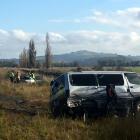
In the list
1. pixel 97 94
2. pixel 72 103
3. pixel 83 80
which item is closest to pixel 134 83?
pixel 97 94

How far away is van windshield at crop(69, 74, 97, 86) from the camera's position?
56.2ft

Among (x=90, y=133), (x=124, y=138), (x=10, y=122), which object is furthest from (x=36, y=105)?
(x=124, y=138)

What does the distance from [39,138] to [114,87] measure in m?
5.53

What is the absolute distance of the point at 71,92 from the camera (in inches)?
656

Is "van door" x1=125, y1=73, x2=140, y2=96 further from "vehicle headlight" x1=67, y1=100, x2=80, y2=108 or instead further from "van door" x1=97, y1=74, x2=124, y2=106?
"vehicle headlight" x1=67, y1=100, x2=80, y2=108

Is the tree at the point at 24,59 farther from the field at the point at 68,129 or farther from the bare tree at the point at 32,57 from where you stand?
the field at the point at 68,129

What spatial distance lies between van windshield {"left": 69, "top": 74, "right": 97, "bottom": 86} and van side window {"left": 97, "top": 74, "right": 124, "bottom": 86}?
0.75 ft

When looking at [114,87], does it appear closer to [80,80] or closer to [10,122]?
[80,80]

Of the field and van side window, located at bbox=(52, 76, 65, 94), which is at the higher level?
van side window, located at bbox=(52, 76, 65, 94)

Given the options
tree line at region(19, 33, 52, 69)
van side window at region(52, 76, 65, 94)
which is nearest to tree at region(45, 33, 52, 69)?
tree line at region(19, 33, 52, 69)

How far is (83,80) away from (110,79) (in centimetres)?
96

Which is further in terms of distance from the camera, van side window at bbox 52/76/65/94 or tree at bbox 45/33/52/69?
tree at bbox 45/33/52/69

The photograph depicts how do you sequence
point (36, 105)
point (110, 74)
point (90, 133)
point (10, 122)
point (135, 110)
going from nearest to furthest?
point (90, 133) < point (10, 122) < point (135, 110) < point (110, 74) < point (36, 105)

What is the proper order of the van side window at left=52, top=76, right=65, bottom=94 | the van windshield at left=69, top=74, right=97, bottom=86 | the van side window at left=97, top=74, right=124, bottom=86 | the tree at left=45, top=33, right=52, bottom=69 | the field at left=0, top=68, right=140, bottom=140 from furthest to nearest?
1. the tree at left=45, top=33, right=52, bottom=69
2. the van side window at left=52, top=76, right=65, bottom=94
3. the van side window at left=97, top=74, right=124, bottom=86
4. the van windshield at left=69, top=74, right=97, bottom=86
5. the field at left=0, top=68, right=140, bottom=140
